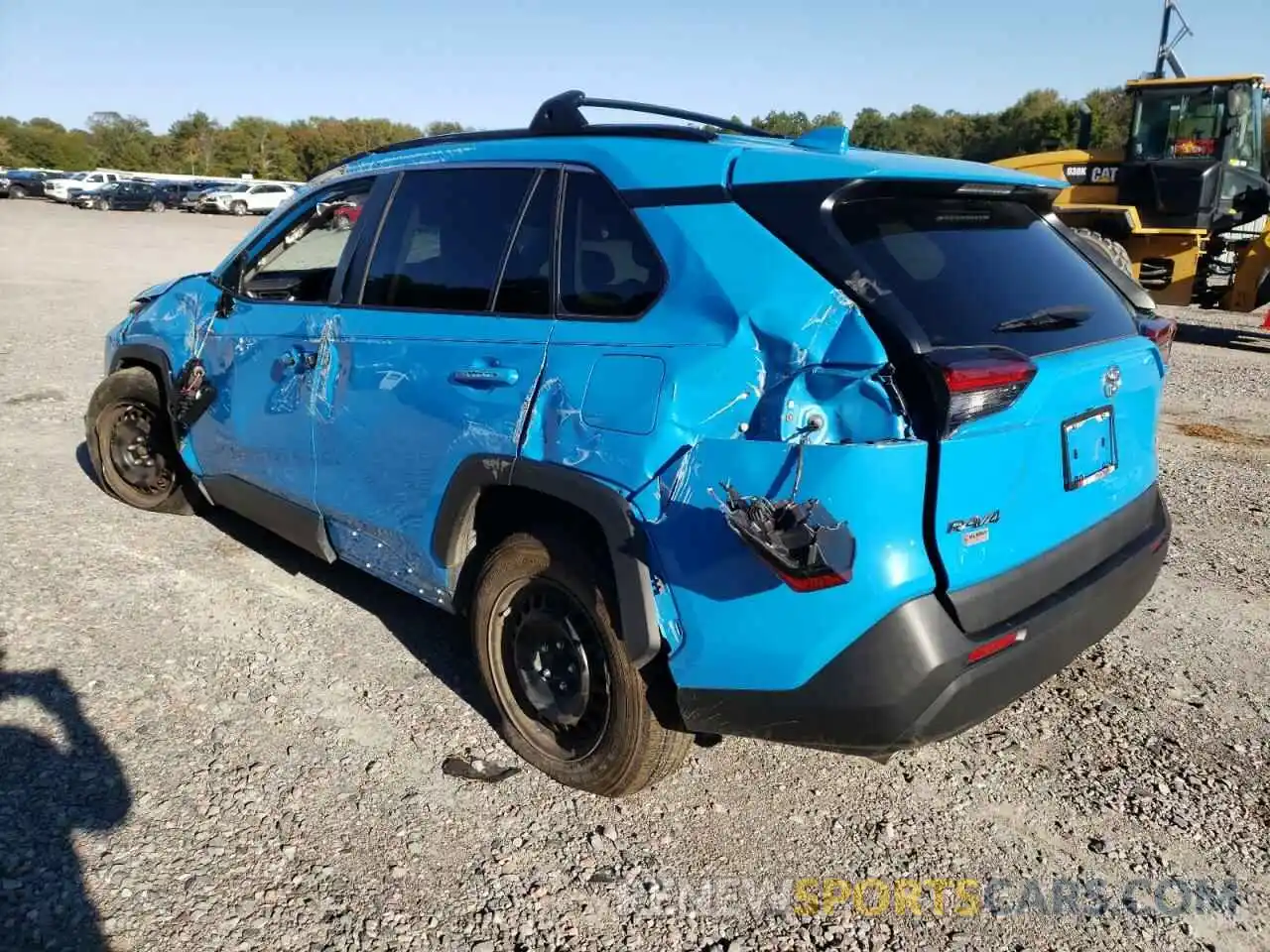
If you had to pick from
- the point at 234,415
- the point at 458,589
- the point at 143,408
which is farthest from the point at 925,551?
the point at 143,408

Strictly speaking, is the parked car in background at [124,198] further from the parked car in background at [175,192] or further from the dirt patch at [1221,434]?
the dirt patch at [1221,434]

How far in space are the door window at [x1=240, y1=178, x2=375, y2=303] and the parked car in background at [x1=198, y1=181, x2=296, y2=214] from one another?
41053 millimetres

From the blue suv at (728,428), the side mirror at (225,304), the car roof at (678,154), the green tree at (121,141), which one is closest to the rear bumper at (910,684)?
the blue suv at (728,428)

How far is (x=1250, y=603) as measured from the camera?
4.24 m

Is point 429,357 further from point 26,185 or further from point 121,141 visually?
point 121,141

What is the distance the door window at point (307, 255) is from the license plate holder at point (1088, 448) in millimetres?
2675

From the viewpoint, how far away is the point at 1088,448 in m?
2.67

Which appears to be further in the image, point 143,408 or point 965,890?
point 143,408

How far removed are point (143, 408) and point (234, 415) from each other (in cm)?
124

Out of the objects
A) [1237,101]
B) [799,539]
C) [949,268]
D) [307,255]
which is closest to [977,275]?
[949,268]

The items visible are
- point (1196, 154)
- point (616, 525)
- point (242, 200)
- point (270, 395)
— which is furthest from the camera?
point (242, 200)

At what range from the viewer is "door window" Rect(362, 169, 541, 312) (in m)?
3.12

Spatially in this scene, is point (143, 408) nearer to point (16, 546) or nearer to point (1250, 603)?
point (16, 546)

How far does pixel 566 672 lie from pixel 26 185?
189ft
